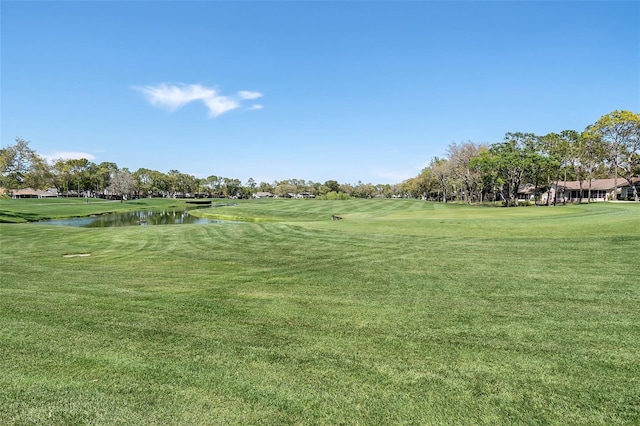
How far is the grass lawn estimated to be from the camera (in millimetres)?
3521

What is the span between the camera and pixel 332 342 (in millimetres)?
5117

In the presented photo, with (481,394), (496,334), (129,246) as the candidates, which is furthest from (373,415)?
(129,246)

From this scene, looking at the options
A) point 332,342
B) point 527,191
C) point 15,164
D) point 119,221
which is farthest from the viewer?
point 527,191

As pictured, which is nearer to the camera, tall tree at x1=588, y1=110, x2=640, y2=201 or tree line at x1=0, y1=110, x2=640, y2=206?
tree line at x1=0, y1=110, x2=640, y2=206

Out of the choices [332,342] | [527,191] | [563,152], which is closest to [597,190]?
[527,191]

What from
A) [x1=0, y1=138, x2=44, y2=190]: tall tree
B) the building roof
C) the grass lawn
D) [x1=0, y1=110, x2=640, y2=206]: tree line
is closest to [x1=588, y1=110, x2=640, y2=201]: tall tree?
[x1=0, y1=110, x2=640, y2=206]: tree line

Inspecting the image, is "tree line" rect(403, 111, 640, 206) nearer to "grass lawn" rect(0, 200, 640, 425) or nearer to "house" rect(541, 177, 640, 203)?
"house" rect(541, 177, 640, 203)

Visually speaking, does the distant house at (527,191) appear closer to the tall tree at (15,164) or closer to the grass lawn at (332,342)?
the grass lawn at (332,342)

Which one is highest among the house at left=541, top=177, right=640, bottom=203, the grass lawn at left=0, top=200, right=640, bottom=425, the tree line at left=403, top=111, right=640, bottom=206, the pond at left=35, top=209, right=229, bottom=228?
the tree line at left=403, top=111, right=640, bottom=206

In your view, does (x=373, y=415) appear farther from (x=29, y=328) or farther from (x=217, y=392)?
(x=29, y=328)

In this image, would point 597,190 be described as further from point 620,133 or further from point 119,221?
point 119,221

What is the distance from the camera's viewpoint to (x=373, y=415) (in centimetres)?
341

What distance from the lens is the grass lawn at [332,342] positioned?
11.6 ft

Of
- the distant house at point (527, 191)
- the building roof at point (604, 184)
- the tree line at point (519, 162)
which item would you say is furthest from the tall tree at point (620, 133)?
the distant house at point (527, 191)
